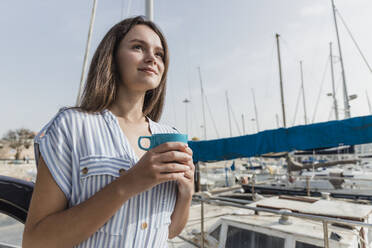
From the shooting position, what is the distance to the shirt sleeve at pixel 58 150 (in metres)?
0.80

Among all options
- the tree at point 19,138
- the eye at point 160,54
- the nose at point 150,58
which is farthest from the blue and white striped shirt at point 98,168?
the tree at point 19,138

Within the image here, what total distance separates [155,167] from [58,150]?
0.38 metres

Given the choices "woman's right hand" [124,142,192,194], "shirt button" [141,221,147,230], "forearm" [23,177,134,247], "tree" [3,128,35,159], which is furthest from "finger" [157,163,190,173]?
"tree" [3,128,35,159]

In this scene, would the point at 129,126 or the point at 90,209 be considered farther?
the point at 129,126

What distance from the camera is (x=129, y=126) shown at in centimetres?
114

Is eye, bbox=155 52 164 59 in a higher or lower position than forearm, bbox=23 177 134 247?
higher

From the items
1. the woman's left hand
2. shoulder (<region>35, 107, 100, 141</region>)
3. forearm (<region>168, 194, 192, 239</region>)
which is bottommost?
forearm (<region>168, 194, 192, 239</region>)

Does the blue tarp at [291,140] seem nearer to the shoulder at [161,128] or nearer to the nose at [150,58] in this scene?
the shoulder at [161,128]

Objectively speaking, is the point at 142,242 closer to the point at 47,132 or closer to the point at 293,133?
the point at 47,132

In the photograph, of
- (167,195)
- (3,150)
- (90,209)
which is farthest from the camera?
(3,150)

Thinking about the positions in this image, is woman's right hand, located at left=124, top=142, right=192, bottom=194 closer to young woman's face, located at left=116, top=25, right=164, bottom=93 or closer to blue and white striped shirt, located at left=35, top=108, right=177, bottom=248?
blue and white striped shirt, located at left=35, top=108, right=177, bottom=248

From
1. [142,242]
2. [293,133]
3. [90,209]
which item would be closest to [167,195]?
[142,242]

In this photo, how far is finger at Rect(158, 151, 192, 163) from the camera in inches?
30.9

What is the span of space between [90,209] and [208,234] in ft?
13.8
